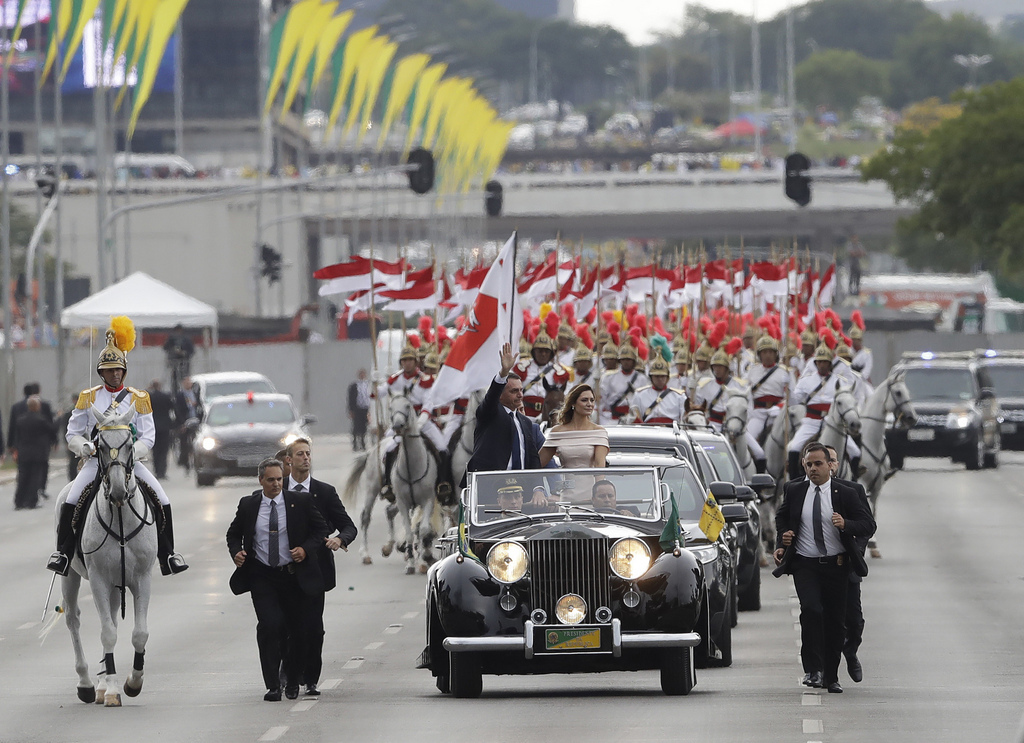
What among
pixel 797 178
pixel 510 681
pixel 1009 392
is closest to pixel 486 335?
pixel 510 681

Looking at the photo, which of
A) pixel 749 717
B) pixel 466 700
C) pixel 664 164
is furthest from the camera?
pixel 664 164

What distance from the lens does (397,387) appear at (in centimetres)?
2327

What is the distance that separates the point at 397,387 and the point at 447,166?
60.4 meters

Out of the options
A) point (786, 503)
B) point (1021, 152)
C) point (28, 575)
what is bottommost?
point (28, 575)

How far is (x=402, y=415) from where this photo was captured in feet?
73.3

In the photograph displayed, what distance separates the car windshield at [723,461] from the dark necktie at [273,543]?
19.2 feet

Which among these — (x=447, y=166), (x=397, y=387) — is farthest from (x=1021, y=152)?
(x=397, y=387)

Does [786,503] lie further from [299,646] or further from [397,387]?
[397,387]

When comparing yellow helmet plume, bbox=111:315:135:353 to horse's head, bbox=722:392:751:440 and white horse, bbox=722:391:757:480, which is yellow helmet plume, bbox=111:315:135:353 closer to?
white horse, bbox=722:391:757:480

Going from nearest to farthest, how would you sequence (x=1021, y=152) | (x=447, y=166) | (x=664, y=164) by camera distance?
(x=1021, y=152) < (x=447, y=166) < (x=664, y=164)

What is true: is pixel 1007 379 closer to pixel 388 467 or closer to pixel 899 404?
pixel 899 404

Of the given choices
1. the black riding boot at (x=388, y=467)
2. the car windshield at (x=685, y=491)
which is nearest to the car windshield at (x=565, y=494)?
the car windshield at (x=685, y=491)

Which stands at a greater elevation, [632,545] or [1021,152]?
[1021,152]

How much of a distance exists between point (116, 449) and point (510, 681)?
3.03 meters
